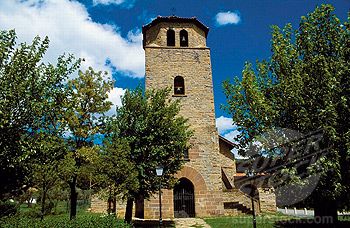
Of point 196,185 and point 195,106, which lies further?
point 195,106

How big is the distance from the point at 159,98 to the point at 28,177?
8055 millimetres

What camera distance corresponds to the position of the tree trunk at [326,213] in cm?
1074

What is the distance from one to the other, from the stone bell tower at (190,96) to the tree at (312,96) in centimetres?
911

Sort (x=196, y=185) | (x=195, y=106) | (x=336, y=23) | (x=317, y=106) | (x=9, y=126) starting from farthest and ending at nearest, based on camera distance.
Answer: (x=195, y=106) < (x=196, y=185) < (x=336, y=23) < (x=317, y=106) < (x=9, y=126)

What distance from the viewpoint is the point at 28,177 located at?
1562 centimetres

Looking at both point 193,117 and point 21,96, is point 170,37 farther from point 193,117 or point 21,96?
point 21,96

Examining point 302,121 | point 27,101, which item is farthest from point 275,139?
point 27,101

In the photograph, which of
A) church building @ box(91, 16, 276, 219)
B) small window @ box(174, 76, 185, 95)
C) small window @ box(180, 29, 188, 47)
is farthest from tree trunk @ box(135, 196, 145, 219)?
small window @ box(180, 29, 188, 47)

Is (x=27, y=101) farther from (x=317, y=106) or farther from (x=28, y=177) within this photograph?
(x=317, y=106)

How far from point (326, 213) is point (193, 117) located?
11771 millimetres

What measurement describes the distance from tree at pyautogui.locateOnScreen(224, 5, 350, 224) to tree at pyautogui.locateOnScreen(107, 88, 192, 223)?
4.86m

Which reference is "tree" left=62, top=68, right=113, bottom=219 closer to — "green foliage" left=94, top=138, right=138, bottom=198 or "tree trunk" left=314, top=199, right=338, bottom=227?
"green foliage" left=94, top=138, right=138, bottom=198

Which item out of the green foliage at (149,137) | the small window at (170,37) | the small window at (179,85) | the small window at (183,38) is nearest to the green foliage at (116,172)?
the green foliage at (149,137)

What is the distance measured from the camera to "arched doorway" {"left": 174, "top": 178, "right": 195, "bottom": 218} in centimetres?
2027
